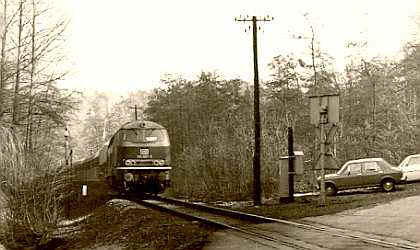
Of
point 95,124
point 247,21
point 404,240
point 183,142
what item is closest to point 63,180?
point 247,21

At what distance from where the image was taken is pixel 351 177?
28.8m

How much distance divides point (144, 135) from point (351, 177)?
35.2ft

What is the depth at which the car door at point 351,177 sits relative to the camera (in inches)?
1129

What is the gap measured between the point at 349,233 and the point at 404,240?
1656mm

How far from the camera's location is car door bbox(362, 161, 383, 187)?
28062 millimetres

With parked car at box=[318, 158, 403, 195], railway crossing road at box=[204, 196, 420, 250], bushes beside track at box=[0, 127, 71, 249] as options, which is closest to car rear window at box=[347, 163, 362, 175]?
parked car at box=[318, 158, 403, 195]

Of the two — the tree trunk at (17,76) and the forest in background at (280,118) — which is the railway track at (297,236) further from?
the tree trunk at (17,76)

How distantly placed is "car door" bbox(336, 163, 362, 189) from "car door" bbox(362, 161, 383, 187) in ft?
0.62

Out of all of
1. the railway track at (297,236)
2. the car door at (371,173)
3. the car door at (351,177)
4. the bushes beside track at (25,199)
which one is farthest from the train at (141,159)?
the railway track at (297,236)

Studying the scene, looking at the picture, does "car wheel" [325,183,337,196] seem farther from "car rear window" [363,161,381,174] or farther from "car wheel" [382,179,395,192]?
"car wheel" [382,179,395,192]

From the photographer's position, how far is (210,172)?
3697 centimetres

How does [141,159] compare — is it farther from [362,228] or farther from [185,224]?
[362,228]

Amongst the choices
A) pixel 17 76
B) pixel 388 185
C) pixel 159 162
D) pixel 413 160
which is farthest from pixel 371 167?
pixel 17 76

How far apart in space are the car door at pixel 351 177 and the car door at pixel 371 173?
19 cm
